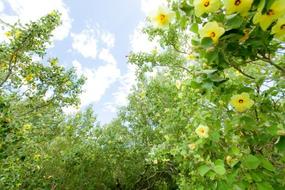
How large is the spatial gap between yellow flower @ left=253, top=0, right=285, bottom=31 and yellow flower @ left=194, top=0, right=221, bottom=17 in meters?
0.12

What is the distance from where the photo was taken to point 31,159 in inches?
184

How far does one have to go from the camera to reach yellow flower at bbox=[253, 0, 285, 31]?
0.95 meters

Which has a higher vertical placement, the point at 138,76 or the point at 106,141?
the point at 138,76

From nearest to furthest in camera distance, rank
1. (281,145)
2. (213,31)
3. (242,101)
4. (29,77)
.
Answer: (213,31) < (281,145) < (242,101) < (29,77)

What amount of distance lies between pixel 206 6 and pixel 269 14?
0.19 meters

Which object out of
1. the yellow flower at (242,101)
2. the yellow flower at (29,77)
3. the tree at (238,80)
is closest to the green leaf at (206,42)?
the tree at (238,80)

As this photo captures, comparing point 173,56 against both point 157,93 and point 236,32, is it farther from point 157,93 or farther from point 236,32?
point 236,32

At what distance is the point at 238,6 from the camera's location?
101cm

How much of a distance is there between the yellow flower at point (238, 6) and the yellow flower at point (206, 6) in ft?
0.15

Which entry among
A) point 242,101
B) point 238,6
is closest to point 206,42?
point 238,6

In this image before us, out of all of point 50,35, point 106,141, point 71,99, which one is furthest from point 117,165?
point 50,35

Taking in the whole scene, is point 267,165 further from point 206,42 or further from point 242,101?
point 206,42

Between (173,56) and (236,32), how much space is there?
197 inches

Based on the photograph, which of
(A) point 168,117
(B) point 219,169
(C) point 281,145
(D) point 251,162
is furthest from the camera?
(A) point 168,117
